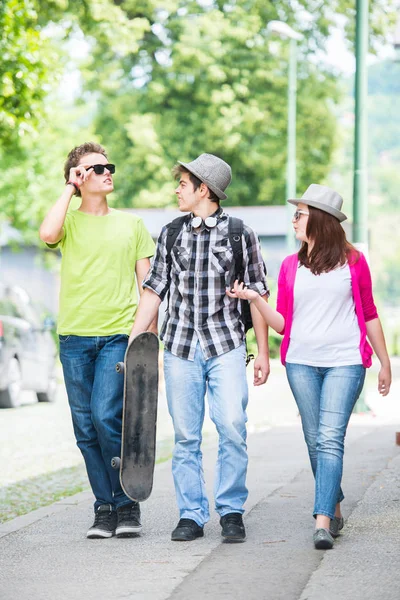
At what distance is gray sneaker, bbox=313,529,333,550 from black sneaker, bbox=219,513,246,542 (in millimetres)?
417

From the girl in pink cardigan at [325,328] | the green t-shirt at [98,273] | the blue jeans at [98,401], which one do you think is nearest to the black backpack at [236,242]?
the girl in pink cardigan at [325,328]

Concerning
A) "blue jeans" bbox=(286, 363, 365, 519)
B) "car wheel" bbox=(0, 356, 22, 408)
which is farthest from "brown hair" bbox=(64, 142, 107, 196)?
"car wheel" bbox=(0, 356, 22, 408)

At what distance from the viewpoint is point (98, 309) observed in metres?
6.55

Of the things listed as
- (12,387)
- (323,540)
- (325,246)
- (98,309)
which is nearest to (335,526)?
(323,540)

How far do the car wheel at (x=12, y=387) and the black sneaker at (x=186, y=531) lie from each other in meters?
10.1

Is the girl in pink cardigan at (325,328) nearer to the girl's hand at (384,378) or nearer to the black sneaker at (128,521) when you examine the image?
the girl's hand at (384,378)

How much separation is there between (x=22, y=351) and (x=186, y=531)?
10.8 metres

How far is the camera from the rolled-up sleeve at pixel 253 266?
21.1 feet

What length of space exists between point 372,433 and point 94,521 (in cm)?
603

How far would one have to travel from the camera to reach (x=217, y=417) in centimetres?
639

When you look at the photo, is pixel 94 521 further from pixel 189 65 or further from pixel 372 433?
pixel 189 65

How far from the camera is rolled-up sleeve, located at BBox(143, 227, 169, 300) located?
21.4 feet

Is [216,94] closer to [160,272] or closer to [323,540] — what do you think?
[160,272]

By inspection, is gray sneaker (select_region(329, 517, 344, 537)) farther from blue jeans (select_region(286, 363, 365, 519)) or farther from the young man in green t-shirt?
the young man in green t-shirt
